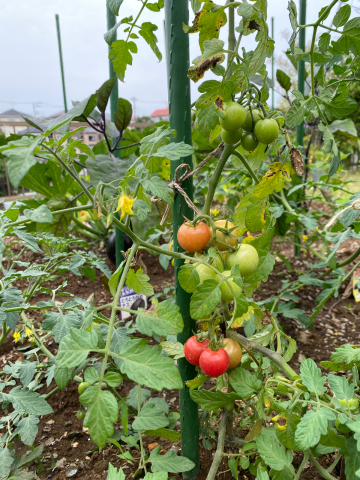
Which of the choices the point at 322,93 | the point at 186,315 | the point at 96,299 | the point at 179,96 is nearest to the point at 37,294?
the point at 96,299

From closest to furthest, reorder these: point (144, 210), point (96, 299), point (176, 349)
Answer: point (144, 210), point (176, 349), point (96, 299)

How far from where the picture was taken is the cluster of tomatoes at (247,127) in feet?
1.98

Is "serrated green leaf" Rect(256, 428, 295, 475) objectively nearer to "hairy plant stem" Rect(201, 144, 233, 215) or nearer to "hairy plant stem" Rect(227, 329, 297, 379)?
"hairy plant stem" Rect(227, 329, 297, 379)

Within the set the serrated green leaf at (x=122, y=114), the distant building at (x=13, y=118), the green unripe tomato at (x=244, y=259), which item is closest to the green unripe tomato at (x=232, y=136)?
the green unripe tomato at (x=244, y=259)

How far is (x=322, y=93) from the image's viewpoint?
89 centimetres

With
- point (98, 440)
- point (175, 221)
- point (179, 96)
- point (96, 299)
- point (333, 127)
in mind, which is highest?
point (179, 96)

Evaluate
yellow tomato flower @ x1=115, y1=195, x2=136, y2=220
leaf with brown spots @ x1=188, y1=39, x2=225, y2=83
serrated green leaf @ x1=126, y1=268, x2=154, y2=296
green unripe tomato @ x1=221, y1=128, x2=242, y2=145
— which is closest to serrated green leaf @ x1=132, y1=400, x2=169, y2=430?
serrated green leaf @ x1=126, y1=268, x2=154, y2=296

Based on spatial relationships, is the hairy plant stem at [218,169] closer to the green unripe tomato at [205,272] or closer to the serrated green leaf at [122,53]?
the green unripe tomato at [205,272]

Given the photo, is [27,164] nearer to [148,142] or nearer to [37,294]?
[148,142]

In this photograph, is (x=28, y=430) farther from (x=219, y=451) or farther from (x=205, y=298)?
(x=205, y=298)

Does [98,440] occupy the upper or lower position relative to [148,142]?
lower

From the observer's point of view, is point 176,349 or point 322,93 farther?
point 322,93

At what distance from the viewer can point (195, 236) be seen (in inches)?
26.6

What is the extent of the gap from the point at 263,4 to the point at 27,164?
1.60 ft
